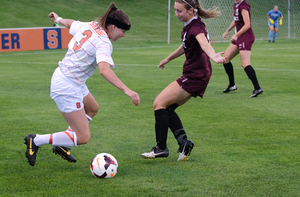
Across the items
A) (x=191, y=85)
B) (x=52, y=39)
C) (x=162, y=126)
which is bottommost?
(x=52, y=39)

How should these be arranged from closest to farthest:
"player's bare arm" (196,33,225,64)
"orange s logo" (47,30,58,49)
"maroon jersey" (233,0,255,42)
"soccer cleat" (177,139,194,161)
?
"player's bare arm" (196,33,225,64)
"soccer cleat" (177,139,194,161)
"maroon jersey" (233,0,255,42)
"orange s logo" (47,30,58,49)

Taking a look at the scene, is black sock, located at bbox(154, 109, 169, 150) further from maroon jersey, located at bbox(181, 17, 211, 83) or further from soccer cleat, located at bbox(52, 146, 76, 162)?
soccer cleat, located at bbox(52, 146, 76, 162)

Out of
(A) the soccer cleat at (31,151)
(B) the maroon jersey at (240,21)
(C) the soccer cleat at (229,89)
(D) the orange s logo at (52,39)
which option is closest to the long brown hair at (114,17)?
(A) the soccer cleat at (31,151)

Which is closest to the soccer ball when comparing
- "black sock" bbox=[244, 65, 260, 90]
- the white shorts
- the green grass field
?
the green grass field

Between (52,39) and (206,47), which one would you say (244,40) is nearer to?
(206,47)

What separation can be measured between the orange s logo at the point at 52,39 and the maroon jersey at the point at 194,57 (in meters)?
18.9

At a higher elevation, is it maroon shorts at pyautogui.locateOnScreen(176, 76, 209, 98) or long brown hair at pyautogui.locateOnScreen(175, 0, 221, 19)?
long brown hair at pyautogui.locateOnScreen(175, 0, 221, 19)

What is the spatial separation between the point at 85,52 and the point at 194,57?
1.39 meters

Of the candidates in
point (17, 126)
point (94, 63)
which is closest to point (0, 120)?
point (17, 126)

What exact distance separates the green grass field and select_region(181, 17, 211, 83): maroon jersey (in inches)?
40.6

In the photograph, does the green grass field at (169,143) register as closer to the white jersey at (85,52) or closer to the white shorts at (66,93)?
the white shorts at (66,93)

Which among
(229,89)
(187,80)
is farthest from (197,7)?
(229,89)

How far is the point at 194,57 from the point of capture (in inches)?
202

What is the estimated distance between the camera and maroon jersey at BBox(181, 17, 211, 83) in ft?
16.5
